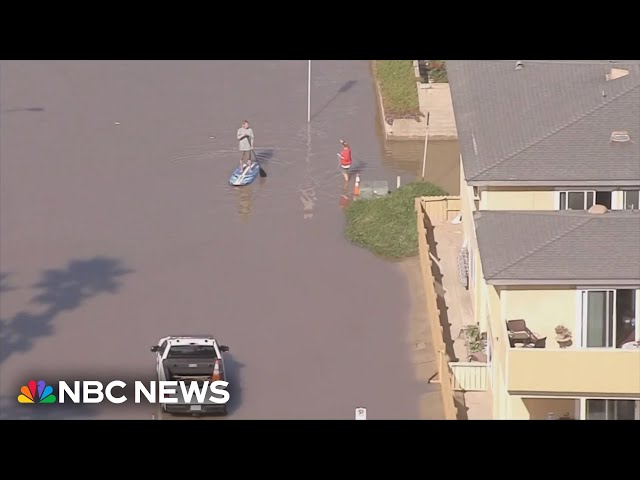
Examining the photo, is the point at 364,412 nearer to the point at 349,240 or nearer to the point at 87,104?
the point at 349,240

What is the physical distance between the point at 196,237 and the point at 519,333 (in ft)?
45.5

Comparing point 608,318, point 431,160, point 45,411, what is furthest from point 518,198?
point 431,160

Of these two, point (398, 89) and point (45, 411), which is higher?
point (398, 89)

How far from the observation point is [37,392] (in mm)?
34500

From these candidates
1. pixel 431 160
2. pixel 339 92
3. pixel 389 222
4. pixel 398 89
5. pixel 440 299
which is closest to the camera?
pixel 440 299

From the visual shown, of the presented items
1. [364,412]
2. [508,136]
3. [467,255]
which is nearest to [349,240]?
[467,255]

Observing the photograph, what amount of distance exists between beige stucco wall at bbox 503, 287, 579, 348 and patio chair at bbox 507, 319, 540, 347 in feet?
0.44

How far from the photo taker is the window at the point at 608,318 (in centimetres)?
3078

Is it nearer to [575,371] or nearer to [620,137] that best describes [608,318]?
[575,371]

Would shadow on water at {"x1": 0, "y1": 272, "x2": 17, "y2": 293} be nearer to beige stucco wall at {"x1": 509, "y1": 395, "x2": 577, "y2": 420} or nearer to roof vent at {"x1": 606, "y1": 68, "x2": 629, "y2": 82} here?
beige stucco wall at {"x1": 509, "y1": 395, "x2": 577, "y2": 420}

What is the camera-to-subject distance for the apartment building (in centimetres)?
2989

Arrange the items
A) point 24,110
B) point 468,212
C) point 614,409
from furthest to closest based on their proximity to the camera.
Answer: point 24,110
point 468,212
point 614,409

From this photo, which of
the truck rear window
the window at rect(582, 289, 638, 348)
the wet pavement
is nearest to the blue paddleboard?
the wet pavement

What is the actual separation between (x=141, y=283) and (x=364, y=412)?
958cm
